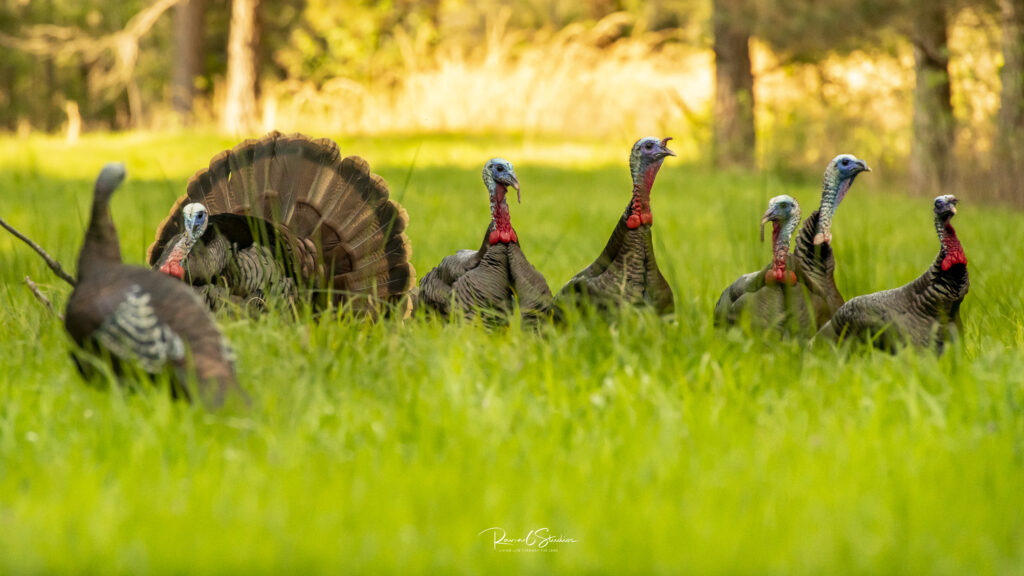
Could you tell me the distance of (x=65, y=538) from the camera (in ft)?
6.83

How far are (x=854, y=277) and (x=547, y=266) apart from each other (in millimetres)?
1845

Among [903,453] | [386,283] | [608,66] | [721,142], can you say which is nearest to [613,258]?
[386,283]

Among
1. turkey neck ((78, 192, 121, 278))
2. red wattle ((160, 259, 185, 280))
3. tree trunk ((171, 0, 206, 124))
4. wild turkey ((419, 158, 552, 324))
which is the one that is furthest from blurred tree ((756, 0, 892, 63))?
tree trunk ((171, 0, 206, 124))

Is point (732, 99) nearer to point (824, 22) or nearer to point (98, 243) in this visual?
point (824, 22)

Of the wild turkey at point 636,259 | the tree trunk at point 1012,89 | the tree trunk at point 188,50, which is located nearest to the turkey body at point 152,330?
the wild turkey at point 636,259

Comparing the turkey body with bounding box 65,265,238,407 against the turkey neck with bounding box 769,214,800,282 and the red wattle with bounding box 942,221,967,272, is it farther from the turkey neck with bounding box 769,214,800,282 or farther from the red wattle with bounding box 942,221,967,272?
the red wattle with bounding box 942,221,967,272

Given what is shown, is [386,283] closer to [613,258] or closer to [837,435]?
[613,258]

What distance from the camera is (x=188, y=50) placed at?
21125mm

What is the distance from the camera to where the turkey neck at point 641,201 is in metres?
3.61

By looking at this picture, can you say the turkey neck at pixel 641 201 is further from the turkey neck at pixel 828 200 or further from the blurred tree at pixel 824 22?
the blurred tree at pixel 824 22

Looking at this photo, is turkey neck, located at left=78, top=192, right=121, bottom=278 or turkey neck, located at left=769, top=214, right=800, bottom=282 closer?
turkey neck, located at left=78, top=192, right=121, bottom=278

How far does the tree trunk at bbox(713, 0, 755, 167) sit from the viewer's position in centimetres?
1345
